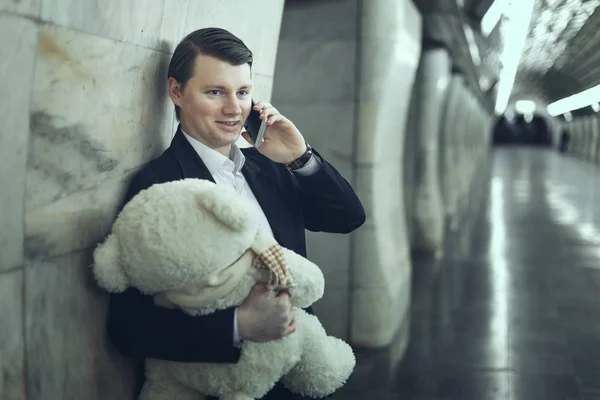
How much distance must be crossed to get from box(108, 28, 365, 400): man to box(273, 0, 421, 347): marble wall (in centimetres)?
273

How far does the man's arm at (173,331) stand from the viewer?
1.91 meters

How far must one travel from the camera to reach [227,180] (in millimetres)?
2203

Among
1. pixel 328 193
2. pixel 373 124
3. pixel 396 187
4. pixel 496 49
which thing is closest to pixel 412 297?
pixel 396 187

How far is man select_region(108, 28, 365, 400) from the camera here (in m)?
1.92

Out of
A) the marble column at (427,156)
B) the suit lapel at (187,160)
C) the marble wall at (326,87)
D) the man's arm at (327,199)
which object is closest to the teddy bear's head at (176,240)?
the suit lapel at (187,160)

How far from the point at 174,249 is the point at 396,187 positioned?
4302 mm

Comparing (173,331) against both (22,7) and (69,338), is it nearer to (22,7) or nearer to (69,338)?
(69,338)

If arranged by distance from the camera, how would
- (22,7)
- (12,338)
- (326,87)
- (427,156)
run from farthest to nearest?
(427,156)
(326,87)
(12,338)
(22,7)

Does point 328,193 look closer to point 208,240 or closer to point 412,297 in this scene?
point 208,240

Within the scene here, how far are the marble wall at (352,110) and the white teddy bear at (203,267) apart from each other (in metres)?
3.18

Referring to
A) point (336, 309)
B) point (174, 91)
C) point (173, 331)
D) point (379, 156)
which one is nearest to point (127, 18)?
point (174, 91)

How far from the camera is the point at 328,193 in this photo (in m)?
2.35

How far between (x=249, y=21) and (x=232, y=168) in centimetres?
102

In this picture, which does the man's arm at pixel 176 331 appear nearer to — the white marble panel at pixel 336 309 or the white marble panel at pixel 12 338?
the white marble panel at pixel 12 338
